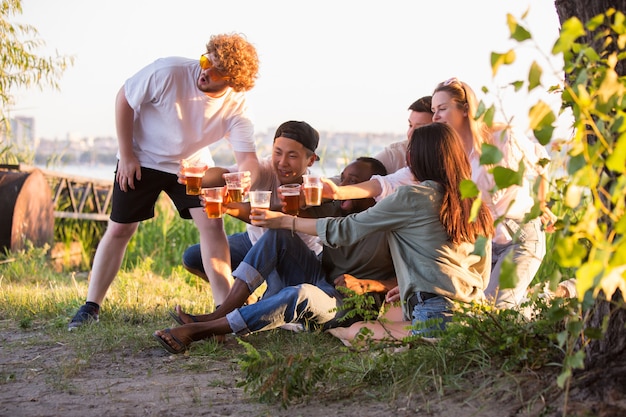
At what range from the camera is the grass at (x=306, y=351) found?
2859 millimetres

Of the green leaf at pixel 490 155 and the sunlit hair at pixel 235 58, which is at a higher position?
the sunlit hair at pixel 235 58

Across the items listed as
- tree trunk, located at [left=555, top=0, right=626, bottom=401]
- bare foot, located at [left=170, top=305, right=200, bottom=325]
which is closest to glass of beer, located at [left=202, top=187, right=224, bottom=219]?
bare foot, located at [left=170, top=305, right=200, bottom=325]

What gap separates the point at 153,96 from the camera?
15.5ft

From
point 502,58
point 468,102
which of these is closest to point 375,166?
point 468,102

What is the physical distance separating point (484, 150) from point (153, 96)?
2940 mm

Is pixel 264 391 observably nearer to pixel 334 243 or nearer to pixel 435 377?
pixel 435 377

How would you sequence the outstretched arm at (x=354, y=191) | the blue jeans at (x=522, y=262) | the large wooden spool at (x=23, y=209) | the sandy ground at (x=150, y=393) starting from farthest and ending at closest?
the large wooden spool at (x=23, y=209) → the blue jeans at (x=522, y=262) → the outstretched arm at (x=354, y=191) → the sandy ground at (x=150, y=393)

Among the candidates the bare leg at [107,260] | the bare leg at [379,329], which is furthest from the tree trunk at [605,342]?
the bare leg at [107,260]

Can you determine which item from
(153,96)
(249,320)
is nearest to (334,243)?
(249,320)

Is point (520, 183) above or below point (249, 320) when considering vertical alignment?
above

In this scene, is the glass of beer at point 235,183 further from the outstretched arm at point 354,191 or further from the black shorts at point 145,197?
the black shorts at point 145,197

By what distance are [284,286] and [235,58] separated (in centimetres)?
131

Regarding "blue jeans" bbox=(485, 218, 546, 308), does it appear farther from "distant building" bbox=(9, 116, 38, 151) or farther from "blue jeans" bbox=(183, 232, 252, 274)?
"distant building" bbox=(9, 116, 38, 151)

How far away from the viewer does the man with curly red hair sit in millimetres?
4680
